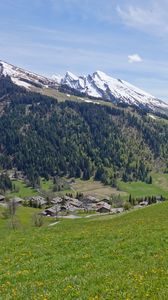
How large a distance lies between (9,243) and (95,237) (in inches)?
312

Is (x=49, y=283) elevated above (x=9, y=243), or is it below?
above

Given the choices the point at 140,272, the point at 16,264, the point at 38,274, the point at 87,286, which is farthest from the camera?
the point at 16,264

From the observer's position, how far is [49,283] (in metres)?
20.1

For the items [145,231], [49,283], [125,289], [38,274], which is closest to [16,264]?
[38,274]

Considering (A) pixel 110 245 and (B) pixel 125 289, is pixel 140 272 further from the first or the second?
(A) pixel 110 245

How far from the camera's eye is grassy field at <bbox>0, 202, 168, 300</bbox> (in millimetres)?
17453

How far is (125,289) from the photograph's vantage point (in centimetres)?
1720

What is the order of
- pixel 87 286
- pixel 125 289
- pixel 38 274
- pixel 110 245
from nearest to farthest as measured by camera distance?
pixel 125 289
pixel 87 286
pixel 38 274
pixel 110 245

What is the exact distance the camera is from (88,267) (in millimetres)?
22844

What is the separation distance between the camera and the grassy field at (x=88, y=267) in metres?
17.5

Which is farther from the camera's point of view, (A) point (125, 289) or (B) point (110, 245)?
(B) point (110, 245)

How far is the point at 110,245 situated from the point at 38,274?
8.25 metres

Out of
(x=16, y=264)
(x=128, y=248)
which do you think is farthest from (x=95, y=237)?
(x=16, y=264)

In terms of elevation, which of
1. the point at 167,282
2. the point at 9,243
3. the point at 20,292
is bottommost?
the point at 9,243
